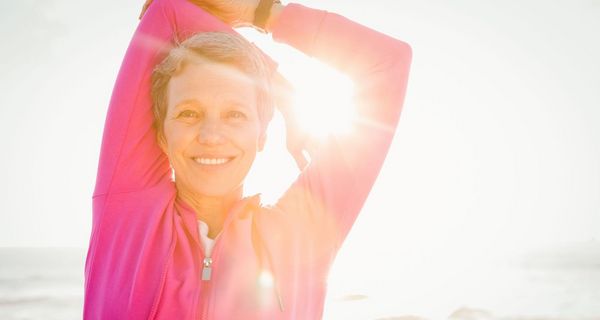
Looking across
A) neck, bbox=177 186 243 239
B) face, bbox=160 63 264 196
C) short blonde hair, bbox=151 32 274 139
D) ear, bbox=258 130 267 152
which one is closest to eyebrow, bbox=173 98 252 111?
face, bbox=160 63 264 196

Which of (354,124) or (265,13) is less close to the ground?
(265,13)

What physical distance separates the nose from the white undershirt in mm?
368

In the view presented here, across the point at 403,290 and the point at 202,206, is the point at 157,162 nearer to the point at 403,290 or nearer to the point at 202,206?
the point at 202,206

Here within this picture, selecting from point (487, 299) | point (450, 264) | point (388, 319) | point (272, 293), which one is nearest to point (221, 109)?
point (272, 293)

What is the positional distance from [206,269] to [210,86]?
74cm

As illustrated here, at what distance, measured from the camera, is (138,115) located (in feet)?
7.24

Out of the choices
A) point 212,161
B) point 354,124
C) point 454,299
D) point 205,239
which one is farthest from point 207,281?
point 454,299

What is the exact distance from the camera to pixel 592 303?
18.4m

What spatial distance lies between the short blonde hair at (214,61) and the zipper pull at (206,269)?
63cm

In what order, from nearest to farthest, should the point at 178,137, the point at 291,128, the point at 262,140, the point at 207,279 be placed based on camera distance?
the point at 207,279
the point at 178,137
the point at 262,140
the point at 291,128

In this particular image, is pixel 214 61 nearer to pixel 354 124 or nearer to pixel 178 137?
pixel 178 137

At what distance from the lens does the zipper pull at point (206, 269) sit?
76.0 inches

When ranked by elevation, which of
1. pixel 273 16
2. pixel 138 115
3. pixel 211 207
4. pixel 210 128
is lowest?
pixel 211 207

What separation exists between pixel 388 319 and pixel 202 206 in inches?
540
